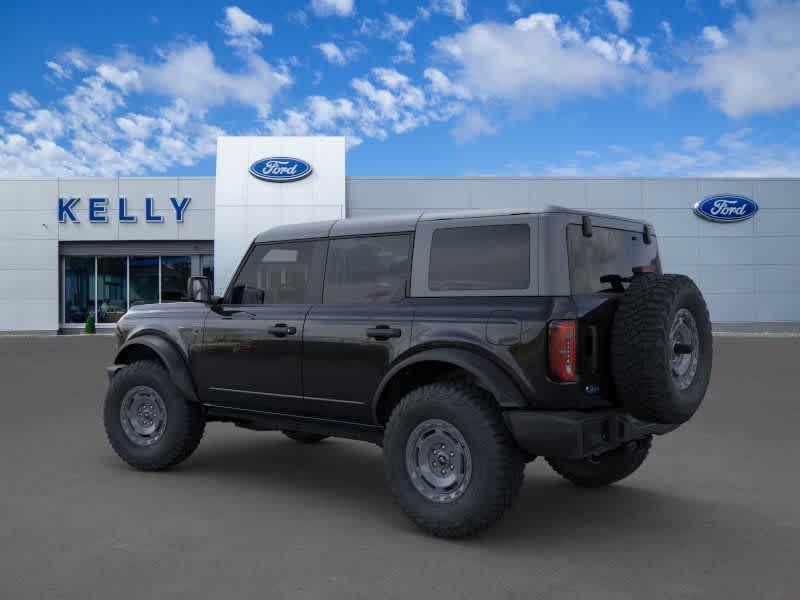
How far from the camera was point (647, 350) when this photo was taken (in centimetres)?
423

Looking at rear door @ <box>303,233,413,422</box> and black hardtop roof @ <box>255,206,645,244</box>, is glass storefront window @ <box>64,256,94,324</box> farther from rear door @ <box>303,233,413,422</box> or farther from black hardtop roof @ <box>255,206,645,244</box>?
rear door @ <box>303,233,413,422</box>

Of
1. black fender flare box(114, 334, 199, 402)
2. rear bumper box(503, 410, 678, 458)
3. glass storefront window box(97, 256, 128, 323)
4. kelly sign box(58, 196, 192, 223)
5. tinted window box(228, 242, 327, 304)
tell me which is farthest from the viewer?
glass storefront window box(97, 256, 128, 323)

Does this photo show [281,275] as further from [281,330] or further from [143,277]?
[143,277]

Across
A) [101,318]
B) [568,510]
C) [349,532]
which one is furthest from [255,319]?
[101,318]

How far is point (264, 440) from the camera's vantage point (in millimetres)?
7781

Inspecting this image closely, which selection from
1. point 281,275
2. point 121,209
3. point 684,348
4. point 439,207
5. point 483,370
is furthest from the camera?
point 121,209

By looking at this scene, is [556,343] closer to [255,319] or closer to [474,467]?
[474,467]

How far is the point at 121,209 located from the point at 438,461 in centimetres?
2941

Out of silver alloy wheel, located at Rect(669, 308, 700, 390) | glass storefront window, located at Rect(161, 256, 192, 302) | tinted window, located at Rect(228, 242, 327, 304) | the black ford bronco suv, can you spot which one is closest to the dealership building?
glass storefront window, located at Rect(161, 256, 192, 302)

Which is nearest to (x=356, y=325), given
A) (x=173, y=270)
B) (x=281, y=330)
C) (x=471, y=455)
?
(x=281, y=330)

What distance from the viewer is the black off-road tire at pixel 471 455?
423cm

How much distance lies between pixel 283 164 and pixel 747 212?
19084mm

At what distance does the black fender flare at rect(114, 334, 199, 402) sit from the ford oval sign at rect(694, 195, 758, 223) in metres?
28.5

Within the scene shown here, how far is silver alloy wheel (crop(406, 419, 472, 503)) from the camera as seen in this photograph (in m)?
4.41
